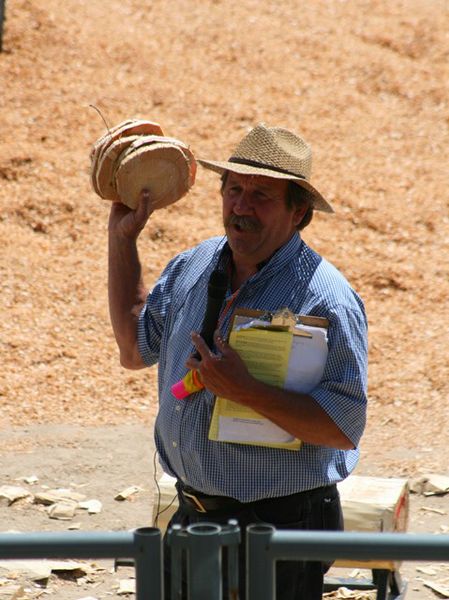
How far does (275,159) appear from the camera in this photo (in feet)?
13.5

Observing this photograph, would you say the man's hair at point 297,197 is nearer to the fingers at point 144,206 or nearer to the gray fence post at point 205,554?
the fingers at point 144,206

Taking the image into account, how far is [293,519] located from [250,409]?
44cm

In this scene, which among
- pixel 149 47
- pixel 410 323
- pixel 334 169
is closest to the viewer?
pixel 410 323

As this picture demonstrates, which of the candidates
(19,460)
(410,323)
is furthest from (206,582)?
(410,323)

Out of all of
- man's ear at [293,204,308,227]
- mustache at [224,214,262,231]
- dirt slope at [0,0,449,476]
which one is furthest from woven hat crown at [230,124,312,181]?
dirt slope at [0,0,449,476]

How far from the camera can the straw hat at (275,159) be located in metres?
4.06

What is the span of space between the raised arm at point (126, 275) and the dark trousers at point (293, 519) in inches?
29.9

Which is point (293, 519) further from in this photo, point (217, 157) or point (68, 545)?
point (217, 157)

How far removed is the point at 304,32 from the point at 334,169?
12.1 feet

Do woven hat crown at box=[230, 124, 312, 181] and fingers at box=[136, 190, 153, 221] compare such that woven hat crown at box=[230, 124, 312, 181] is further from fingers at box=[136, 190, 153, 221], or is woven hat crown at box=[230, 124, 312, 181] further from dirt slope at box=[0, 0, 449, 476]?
dirt slope at box=[0, 0, 449, 476]

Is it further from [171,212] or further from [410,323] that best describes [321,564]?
[171,212]

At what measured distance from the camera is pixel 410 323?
1059cm

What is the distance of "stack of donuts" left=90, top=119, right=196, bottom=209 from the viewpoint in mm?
4391

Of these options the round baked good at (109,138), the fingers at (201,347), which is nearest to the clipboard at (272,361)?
the fingers at (201,347)
